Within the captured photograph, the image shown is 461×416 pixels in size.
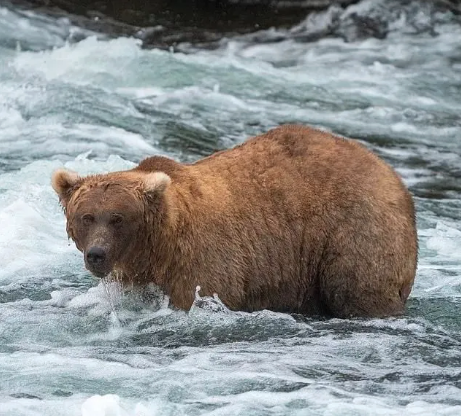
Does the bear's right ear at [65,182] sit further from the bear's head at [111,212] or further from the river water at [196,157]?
the river water at [196,157]

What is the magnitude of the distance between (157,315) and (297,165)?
4.90ft

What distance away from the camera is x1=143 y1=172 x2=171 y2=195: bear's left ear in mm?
7512

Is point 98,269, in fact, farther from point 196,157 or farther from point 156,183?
point 196,157

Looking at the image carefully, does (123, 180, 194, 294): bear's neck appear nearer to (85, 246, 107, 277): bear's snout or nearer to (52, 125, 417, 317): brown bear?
(52, 125, 417, 317): brown bear

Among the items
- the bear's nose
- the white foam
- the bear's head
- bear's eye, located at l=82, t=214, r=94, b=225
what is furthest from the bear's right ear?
the white foam

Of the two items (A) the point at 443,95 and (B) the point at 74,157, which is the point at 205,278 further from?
(A) the point at 443,95

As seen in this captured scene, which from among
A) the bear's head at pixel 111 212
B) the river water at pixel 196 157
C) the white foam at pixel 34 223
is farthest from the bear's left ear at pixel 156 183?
the white foam at pixel 34 223

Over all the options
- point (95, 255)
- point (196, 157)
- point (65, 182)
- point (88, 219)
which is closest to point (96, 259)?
point (95, 255)

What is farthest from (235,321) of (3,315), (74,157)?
(74,157)

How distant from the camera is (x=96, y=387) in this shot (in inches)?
260

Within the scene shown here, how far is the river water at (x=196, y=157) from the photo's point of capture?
6.67 metres

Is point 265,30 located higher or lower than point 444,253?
higher

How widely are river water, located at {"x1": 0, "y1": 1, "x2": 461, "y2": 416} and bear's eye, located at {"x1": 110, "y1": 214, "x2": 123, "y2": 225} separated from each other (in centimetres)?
63

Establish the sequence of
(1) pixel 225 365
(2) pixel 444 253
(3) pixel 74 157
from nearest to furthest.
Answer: (1) pixel 225 365 < (2) pixel 444 253 < (3) pixel 74 157
